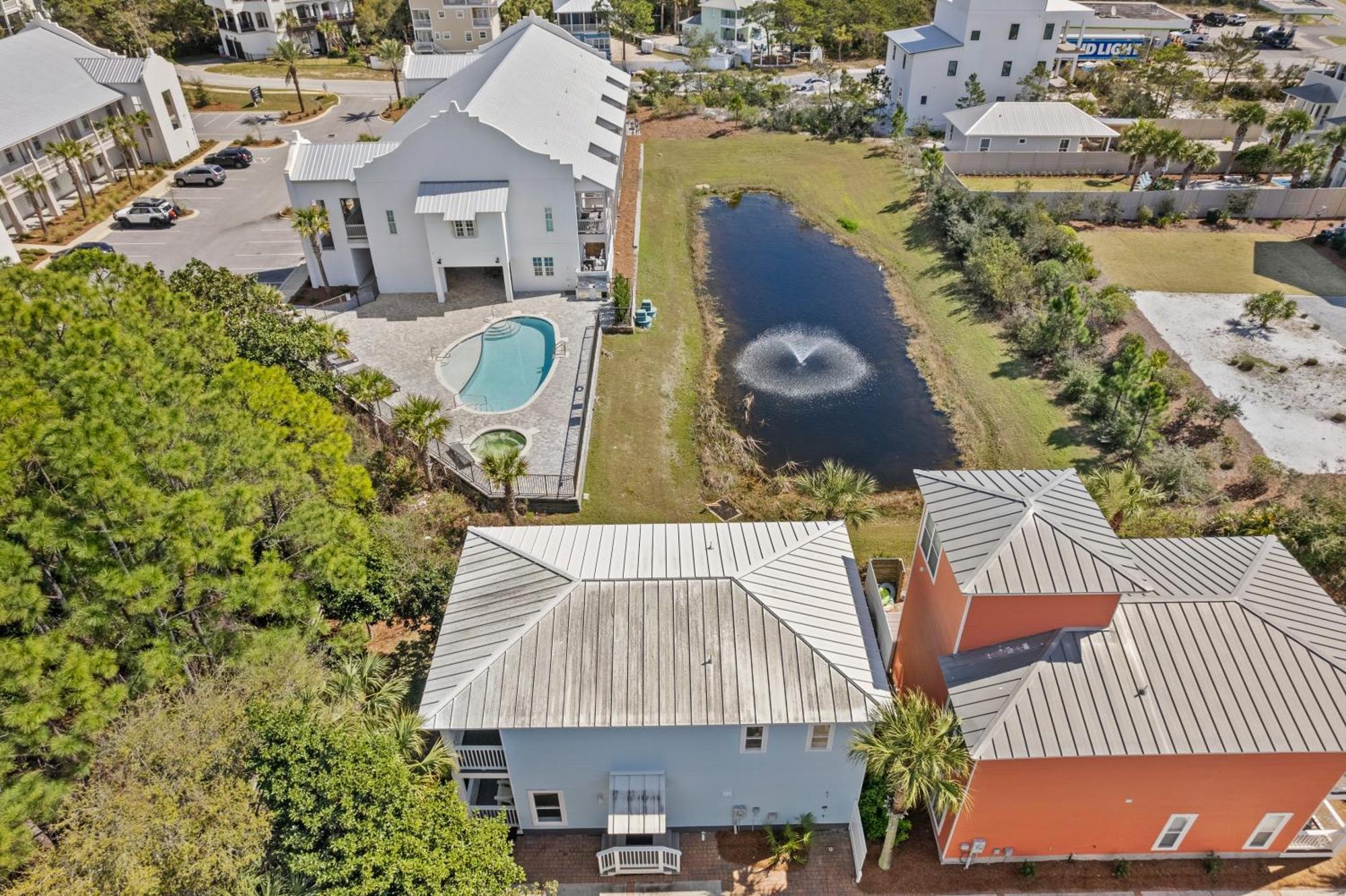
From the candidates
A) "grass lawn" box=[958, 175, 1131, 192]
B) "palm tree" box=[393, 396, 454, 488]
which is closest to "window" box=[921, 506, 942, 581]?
"palm tree" box=[393, 396, 454, 488]

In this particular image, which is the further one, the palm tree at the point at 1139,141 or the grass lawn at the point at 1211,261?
the palm tree at the point at 1139,141

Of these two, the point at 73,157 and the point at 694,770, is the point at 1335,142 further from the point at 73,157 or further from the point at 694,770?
the point at 73,157

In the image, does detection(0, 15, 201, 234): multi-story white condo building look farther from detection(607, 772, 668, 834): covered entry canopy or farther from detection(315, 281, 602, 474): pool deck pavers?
detection(607, 772, 668, 834): covered entry canopy

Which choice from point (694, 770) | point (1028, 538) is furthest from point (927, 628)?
point (694, 770)

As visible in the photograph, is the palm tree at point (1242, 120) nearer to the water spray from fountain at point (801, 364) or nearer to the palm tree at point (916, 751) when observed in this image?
the water spray from fountain at point (801, 364)

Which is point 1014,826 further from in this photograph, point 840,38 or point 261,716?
point 840,38

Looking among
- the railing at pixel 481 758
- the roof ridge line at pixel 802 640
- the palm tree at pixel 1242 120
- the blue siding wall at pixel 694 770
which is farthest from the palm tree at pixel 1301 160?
the railing at pixel 481 758

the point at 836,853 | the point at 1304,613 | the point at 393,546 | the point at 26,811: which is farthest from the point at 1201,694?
the point at 26,811
